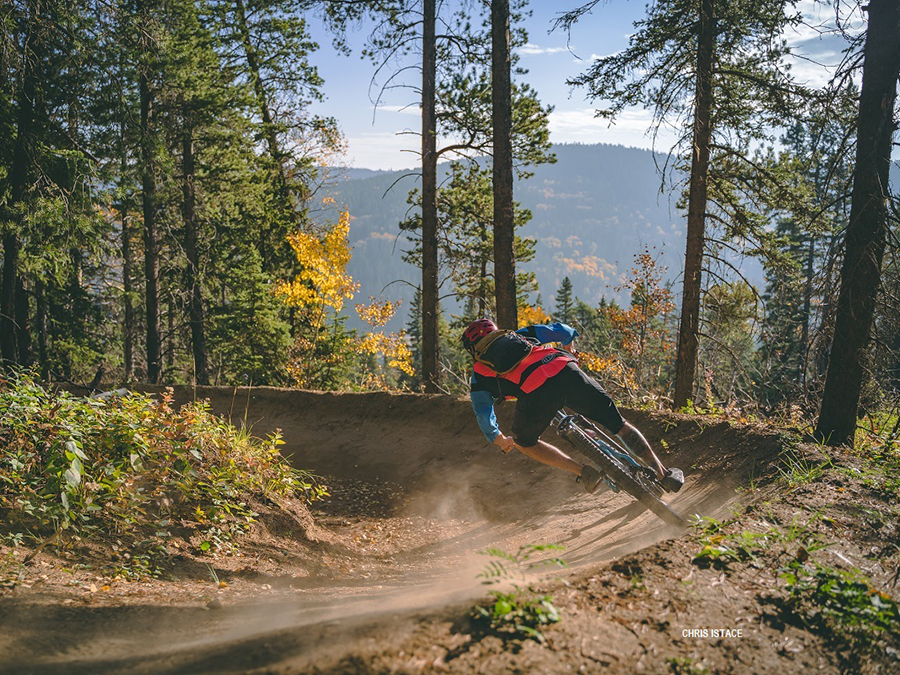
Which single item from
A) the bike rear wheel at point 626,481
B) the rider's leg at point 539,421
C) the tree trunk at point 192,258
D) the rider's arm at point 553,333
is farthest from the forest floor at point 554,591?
the tree trunk at point 192,258

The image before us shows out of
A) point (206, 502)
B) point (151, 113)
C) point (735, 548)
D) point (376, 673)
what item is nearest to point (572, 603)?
point (376, 673)

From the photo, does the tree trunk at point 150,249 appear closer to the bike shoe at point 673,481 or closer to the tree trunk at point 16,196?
the tree trunk at point 16,196

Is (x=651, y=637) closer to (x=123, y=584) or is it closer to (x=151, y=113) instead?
(x=123, y=584)

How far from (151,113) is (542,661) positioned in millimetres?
21278

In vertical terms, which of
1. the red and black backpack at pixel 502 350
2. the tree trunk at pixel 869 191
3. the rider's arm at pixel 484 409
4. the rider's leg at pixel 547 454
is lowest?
the rider's leg at pixel 547 454

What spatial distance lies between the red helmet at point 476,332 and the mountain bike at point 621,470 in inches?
43.6

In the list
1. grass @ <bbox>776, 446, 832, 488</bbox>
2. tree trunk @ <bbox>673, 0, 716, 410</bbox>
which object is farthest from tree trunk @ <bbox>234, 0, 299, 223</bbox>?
grass @ <bbox>776, 446, 832, 488</bbox>

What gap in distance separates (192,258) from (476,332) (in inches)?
Result: 780

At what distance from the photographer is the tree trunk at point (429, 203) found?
12.9m

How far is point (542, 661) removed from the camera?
2.53m

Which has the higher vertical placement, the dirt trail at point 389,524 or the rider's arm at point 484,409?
the rider's arm at point 484,409

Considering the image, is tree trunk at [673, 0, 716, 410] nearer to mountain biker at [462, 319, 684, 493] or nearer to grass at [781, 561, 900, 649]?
mountain biker at [462, 319, 684, 493]

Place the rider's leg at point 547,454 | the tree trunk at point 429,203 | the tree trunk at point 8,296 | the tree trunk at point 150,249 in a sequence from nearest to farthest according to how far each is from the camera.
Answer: the rider's leg at point 547,454, the tree trunk at point 8,296, the tree trunk at point 429,203, the tree trunk at point 150,249

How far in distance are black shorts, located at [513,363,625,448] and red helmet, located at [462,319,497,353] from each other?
764 mm
